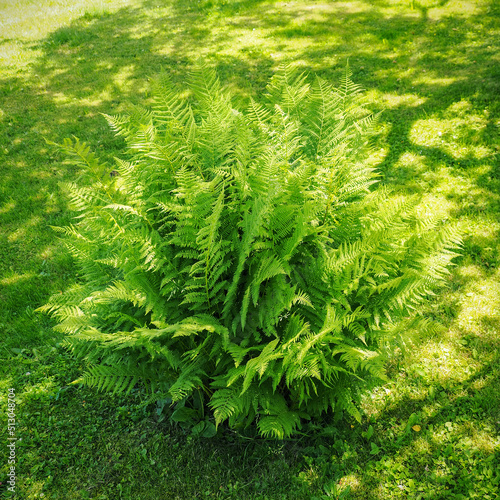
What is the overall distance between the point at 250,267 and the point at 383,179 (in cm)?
362

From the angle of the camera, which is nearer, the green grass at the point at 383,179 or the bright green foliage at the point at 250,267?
the bright green foliage at the point at 250,267

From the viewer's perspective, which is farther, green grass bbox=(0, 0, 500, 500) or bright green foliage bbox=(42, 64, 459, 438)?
green grass bbox=(0, 0, 500, 500)

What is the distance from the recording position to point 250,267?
2.56m

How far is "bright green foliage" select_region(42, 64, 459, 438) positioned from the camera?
7.78 feet

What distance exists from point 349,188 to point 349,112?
0.95 meters

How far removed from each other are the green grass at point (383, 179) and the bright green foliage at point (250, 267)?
1.66 feet

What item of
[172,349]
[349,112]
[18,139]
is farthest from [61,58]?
[172,349]

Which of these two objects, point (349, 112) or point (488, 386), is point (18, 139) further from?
point (488, 386)

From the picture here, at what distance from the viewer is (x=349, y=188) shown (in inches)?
109

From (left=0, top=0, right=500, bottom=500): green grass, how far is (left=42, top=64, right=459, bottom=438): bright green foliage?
1.66 feet

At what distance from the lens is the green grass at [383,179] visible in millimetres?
2891


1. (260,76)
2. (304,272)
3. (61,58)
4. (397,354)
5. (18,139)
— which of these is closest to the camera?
(304,272)

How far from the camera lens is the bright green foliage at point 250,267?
2372 millimetres

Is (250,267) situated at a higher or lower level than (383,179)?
higher
